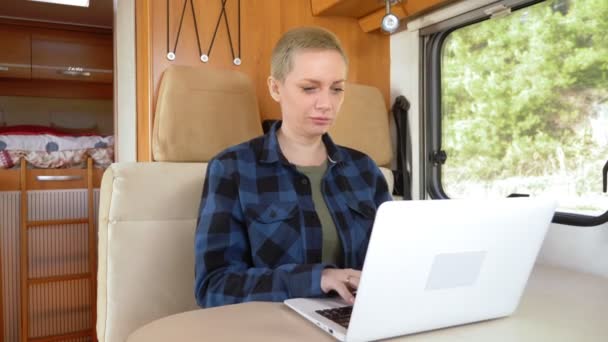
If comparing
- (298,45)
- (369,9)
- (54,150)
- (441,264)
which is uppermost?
(369,9)

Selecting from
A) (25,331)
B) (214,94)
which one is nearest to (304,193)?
(214,94)

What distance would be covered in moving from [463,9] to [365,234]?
0.94 m

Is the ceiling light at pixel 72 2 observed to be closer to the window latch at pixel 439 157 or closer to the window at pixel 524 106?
the window at pixel 524 106

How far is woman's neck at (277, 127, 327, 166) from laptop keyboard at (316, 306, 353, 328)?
1.78ft

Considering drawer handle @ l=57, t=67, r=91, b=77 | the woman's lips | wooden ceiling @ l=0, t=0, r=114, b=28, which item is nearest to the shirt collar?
the woman's lips

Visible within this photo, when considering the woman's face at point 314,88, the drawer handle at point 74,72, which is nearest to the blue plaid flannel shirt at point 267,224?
the woman's face at point 314,88

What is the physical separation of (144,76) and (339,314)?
1.35 meters

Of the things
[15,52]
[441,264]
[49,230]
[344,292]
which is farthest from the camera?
[15,52]

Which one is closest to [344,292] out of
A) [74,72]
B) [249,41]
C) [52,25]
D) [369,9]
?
[249,41]

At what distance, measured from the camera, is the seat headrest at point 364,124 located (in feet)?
6.59

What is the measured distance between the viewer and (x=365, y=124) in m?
2.04

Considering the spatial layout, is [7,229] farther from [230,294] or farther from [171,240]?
[230,294]

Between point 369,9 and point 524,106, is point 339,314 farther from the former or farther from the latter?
point 369,9

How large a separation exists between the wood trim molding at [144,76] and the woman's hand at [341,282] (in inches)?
42.1
